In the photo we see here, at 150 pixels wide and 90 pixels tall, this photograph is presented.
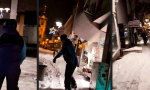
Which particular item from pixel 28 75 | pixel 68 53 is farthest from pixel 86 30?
pixel 28 75

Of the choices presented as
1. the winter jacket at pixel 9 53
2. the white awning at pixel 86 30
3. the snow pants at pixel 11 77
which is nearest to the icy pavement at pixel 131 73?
the white awning at pixel 86 30

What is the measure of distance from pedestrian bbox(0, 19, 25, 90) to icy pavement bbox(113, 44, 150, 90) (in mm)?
2809

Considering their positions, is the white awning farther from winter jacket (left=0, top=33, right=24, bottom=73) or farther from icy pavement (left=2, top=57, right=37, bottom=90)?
winter jacket (left=0, top=33, right=24, bottom=73)

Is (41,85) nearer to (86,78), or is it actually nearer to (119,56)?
(86,78)

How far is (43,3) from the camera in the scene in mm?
3279

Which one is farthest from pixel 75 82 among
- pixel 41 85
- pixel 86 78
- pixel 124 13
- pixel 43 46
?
pixel 124 13

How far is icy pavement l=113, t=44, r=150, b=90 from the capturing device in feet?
14.8

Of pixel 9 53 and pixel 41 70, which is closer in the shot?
pixel 9 53

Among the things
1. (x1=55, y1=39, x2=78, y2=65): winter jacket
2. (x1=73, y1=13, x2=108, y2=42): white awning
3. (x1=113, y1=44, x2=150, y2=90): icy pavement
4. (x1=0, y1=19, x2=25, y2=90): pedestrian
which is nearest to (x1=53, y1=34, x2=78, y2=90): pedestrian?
(x1=55, y1=39, x2=78, y2=65): winter jacket

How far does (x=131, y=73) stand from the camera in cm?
483

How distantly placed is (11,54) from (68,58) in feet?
3.71

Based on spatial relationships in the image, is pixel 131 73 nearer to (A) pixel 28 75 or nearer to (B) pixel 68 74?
(B) pixel 68 74

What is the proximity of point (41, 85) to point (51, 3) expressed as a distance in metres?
1.66

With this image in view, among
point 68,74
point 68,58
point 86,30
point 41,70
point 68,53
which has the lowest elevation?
point 68,74
